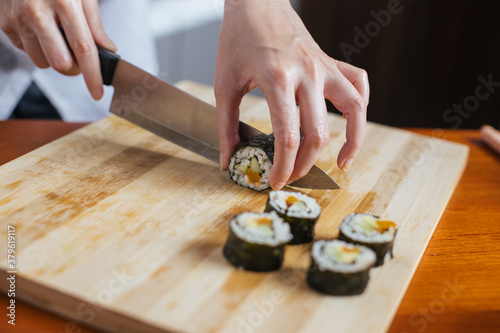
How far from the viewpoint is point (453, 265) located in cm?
133

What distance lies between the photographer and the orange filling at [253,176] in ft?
4.95

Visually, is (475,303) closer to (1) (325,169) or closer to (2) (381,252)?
(2) (381,252)

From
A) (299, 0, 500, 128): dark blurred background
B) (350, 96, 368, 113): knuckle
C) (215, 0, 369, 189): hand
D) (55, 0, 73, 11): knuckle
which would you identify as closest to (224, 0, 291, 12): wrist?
(215, 0, 369, 189): hand

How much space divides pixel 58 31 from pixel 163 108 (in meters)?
0.39

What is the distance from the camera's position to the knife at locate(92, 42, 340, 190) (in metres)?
1.60

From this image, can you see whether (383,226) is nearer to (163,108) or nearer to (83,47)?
(163,108)

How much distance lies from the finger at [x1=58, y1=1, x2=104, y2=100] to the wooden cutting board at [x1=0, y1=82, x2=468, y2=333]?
0.23m

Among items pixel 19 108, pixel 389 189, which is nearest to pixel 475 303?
pixel 389 189

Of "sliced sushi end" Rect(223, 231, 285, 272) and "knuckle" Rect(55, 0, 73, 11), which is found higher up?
"knuckle" Rect(55, 0, 73, 11)

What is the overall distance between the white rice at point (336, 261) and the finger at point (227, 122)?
0.45 meters

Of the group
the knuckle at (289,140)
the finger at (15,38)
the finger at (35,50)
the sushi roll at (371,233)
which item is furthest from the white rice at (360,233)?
the finger at (15,38)

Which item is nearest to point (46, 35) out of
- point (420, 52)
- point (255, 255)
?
point (255, 255)

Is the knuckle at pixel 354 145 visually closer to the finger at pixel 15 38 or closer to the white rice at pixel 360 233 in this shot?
the white rice at pixel 360 233

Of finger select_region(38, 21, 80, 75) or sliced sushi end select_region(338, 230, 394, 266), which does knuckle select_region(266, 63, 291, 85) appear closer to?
sliced sushi end select_region(338, 230, 394, 266)
